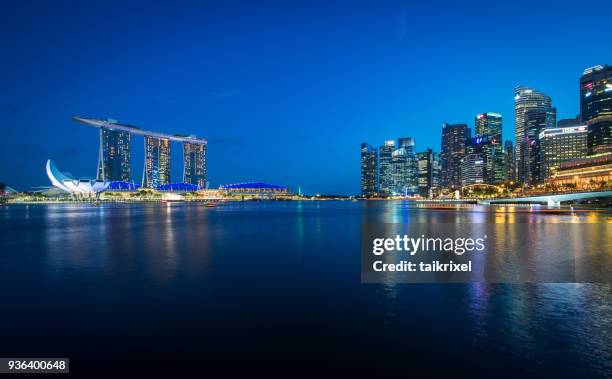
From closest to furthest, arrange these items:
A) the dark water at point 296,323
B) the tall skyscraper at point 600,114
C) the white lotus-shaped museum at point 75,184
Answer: the dark water at point 296,323, the white lotus-shaped museum at point 75,184, the tall skyscraper at point 600,114

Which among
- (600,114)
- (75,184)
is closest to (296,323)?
(75,184)

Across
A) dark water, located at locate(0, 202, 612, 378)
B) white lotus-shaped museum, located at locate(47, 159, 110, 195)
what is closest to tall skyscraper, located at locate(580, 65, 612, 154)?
dark water, located at locate(0, 202, 612, 378)

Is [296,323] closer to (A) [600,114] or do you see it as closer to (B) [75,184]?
(B) [75,184]

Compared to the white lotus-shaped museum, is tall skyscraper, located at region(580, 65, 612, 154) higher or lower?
higher

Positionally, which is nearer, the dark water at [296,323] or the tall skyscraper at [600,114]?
the dark water at [296,323]

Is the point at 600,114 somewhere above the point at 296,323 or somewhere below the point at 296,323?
above

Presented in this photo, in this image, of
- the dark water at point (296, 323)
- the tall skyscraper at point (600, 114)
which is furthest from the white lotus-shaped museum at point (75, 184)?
the tall skyscraper at point (600, 114)

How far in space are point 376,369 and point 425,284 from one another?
26.0ft

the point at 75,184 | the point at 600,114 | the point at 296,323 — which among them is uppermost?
the point at 600,114

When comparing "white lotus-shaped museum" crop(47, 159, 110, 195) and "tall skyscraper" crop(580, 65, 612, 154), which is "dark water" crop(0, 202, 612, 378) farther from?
"tall skyscraper" crop(580, 65, 612, 154)

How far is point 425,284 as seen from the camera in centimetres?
1552

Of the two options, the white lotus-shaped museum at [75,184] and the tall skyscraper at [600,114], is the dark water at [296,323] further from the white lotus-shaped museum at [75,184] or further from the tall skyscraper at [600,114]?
the tall skyscraper at [600,114]

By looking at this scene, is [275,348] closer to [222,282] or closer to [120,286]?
[222,282]

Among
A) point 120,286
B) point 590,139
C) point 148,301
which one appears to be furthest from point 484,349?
point 590,139
